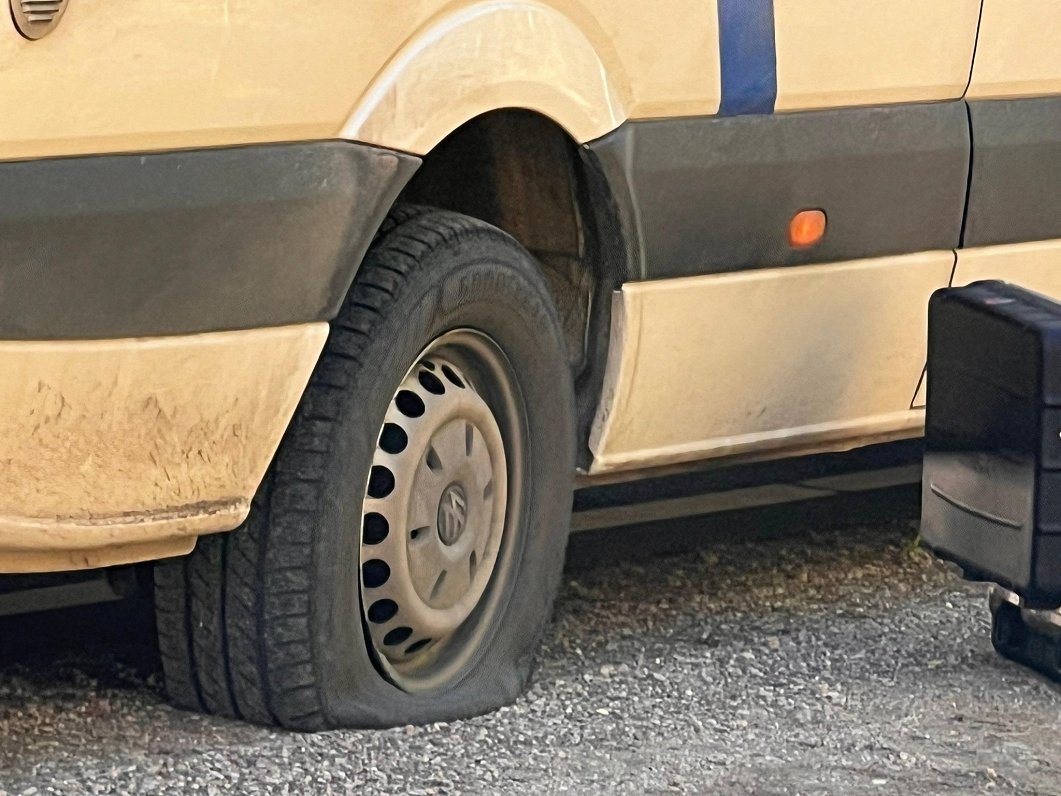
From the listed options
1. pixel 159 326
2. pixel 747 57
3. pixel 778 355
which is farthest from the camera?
pixel 778 355

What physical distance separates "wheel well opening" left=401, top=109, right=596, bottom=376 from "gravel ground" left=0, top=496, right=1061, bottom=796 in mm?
678

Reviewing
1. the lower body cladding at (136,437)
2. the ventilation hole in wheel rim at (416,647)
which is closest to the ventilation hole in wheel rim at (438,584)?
the ventilation hole in wheel rim at (416,647)

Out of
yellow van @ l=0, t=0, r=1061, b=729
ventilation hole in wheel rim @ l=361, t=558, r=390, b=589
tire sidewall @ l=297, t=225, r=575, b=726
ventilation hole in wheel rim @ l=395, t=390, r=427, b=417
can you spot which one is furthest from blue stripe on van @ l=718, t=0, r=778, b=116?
ventilation hole in wheel rim @ l=361, t=558, r=390, b=589

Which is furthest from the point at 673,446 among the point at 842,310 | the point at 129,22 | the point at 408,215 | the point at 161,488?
the point at 129,22

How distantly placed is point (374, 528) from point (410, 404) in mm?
224

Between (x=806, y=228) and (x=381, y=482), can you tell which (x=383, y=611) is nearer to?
(x=381, y=482)

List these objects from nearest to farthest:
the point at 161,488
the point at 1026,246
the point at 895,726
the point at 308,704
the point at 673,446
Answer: the point at 161,488 → the point at 308,704 → the point at 895,726 → the point at 673,446 → the point at 1026,246

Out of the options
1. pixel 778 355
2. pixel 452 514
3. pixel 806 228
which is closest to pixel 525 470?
pixel 452 514

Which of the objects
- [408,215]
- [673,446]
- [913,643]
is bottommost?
[913,643]

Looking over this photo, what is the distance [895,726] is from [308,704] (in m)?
1.09

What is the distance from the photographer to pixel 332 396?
3744 millimetres

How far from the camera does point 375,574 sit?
4.01 m

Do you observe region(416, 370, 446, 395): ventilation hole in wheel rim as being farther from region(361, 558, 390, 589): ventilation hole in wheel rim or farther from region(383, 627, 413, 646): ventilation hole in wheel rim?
region(383, 627, 413, 646): ventilation hole in wheel rim

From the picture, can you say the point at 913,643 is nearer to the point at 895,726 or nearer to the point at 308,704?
the point at 895,726
